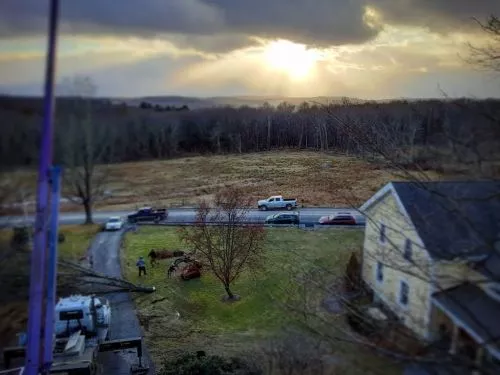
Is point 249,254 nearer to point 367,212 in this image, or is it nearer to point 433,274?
point 367,212

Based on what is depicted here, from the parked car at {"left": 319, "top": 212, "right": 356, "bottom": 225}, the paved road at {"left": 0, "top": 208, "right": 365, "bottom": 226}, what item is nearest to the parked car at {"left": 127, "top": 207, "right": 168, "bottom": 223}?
the paved road at {"left": 0, "top": 208, "right": 365, "bottom": 226}

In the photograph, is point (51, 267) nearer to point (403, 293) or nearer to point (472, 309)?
point (403, 293)

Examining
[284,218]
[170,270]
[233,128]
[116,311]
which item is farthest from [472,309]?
[116,311]

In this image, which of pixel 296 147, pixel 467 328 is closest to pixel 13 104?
pixel 296 147

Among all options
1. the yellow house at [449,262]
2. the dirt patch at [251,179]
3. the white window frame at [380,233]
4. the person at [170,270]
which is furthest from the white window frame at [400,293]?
the person at [170,270]

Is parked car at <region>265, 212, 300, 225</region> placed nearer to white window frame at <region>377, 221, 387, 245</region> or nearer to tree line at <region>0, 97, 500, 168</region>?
tree line at <region>0, 97, 500, 168</region>
